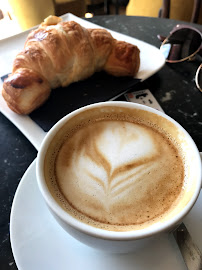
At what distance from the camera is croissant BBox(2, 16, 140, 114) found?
809 millimetres

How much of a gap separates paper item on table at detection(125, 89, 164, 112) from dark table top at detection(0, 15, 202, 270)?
0.02m

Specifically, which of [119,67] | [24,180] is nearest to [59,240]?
[24,180]

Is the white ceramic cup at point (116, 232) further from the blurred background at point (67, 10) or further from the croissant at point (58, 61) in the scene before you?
the blurred background at point (67, 10)

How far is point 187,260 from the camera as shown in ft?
1.49

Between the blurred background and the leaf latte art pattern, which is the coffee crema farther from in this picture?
the blurred background

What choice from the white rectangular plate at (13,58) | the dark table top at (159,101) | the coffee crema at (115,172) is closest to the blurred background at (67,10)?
the dark table top at (159,101)

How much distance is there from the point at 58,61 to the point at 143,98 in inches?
12.8

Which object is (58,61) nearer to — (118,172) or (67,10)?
(118,172)

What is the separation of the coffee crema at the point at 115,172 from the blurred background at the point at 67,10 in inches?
52.8

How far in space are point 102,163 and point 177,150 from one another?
0.16 m

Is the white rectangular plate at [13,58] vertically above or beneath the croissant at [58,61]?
beneath

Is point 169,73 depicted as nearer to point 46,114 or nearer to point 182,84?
point 182,84

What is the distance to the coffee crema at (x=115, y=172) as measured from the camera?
0.46 m

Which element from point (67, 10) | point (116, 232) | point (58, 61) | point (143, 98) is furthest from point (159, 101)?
point (67, 10)
